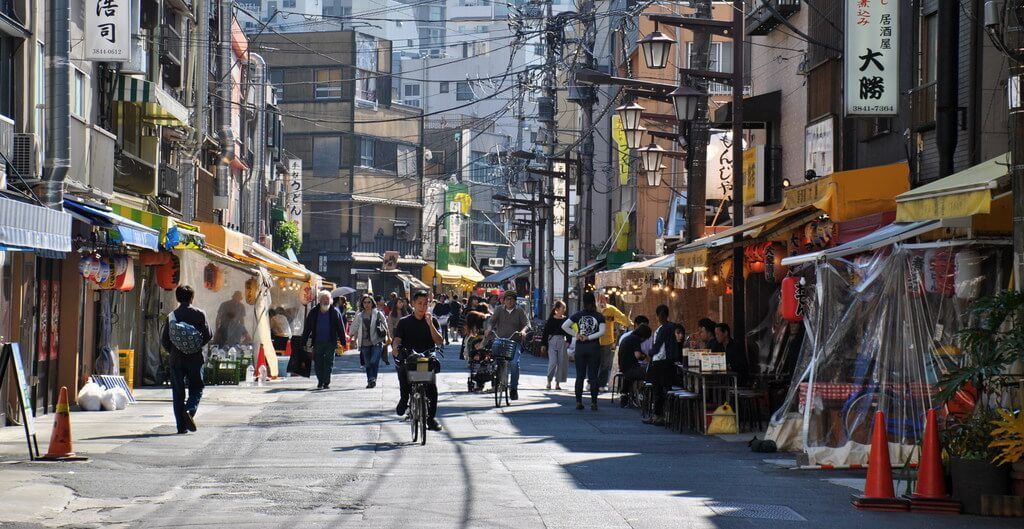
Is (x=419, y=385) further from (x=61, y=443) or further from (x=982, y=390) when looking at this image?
(x=982, y=390)

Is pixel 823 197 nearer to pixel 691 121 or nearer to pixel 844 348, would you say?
pixel 844 348

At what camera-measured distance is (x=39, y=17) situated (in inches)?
794

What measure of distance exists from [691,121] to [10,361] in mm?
14158

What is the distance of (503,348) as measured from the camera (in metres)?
23.8

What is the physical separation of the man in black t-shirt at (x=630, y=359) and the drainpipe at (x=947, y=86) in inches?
283

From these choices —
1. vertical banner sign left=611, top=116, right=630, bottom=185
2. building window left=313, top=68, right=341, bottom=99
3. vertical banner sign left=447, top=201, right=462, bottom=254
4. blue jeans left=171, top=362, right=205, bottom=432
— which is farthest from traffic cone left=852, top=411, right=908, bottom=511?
vertical banner sign left=447, top=201, right=462, bottom=254

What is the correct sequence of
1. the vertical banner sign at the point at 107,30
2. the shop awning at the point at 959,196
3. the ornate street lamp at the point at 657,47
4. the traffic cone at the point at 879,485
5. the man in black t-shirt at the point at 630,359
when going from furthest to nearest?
the ornate street lamp at the point at 657,47
the man in black t-shirt at the point at 630,359
the vertical banner sign at the point at 107,30
the shop awning at the point at 959,196
the traffic cone at the point at 879,485

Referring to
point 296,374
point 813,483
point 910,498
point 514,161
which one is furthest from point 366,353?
point 514,161

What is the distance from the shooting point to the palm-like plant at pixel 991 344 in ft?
37.0

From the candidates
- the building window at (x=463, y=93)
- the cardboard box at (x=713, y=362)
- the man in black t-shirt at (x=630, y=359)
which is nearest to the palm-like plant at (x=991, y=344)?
the cardboard box at (x=713, y=362)

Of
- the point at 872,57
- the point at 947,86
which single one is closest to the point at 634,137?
the point at 872,57

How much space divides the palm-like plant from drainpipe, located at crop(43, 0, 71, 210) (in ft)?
36.4

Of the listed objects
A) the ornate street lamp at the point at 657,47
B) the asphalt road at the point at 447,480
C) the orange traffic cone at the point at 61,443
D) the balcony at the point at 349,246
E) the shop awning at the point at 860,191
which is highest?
the ornate street lamp at the point at 657,47

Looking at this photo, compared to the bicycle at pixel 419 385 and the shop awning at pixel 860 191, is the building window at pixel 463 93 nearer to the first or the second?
the shop awning at pixel 860 191
